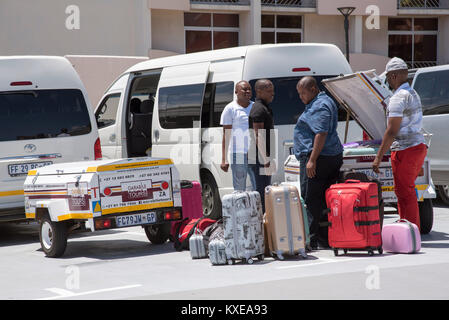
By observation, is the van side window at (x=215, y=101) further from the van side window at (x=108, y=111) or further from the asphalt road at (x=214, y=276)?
the van side window at (x=108, y=111)

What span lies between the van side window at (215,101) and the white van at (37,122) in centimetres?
157

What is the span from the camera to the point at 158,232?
10.0m

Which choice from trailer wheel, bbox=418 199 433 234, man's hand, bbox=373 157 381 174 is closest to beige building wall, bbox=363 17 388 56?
trailer wheel, bbox=418 199 433 234

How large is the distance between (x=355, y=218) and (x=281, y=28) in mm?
26370

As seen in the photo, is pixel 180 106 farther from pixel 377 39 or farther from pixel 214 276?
pixel 377 39

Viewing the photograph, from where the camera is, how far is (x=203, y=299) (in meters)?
6.32

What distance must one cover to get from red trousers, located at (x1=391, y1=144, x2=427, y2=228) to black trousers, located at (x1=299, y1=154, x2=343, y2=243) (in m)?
0.63

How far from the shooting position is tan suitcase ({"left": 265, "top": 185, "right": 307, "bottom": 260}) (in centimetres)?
826

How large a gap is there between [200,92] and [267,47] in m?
1.31

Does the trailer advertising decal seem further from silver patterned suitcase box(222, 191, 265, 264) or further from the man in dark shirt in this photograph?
silver patterned suitcase box(222, 191, 265, 264)

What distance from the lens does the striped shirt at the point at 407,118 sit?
8711 millimetres

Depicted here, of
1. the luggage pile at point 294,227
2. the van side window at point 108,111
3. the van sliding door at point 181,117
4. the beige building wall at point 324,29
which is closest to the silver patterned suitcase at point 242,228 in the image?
the luggage pile at point 294,227

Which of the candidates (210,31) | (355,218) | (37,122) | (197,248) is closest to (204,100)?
(37,122)
